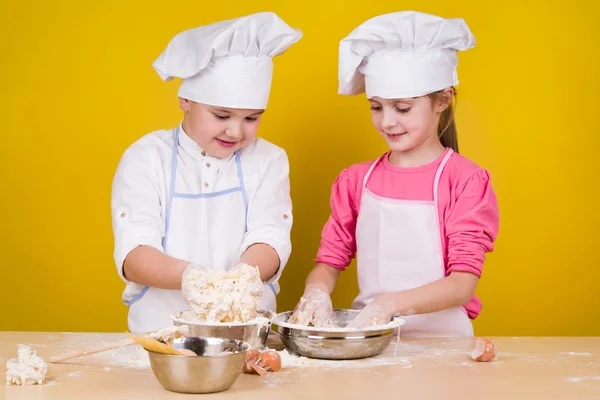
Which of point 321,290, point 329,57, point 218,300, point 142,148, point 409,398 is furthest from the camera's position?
point 329,57

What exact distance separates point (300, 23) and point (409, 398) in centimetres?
164

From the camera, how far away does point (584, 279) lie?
106 inches

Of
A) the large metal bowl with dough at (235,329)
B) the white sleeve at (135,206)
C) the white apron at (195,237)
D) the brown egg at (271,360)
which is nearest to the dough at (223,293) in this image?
the large metal bowl with dough at (235,329)

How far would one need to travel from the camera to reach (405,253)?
2.05m

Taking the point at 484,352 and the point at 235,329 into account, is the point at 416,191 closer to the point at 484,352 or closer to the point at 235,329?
the point at 484,352

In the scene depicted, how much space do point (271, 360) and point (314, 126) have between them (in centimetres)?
A: 134

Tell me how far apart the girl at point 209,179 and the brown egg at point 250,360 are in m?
0.52

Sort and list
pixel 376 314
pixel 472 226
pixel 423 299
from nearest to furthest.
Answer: pixel 376 314 < pixel 423 299 < pixel 472 226

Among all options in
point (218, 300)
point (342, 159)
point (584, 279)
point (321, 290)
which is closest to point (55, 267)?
point (342, 159)

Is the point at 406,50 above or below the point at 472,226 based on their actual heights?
above

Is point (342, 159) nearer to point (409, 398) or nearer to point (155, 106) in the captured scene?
point (155, 106)

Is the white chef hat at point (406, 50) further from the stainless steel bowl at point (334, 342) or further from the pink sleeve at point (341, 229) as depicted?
the stainless steel bowl at point (334, 342)

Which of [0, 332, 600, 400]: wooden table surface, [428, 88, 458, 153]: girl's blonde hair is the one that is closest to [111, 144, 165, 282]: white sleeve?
[0, 332, 600, 400]: wooden table surface

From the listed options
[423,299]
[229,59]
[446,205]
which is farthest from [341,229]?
[229,59]
